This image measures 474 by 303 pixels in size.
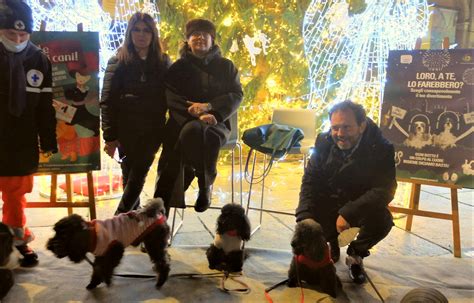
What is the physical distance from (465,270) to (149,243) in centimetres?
205

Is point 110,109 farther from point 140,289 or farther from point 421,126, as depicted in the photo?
point 421,126

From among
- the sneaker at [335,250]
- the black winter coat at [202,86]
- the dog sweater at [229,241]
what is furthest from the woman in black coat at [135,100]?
the sneaker at [335,250]

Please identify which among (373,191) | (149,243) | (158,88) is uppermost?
(158,88)

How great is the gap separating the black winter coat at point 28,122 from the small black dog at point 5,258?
1.43ft

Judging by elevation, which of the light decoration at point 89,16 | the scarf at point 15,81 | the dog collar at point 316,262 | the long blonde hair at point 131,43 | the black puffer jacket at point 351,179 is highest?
the light decoration at point 89,16

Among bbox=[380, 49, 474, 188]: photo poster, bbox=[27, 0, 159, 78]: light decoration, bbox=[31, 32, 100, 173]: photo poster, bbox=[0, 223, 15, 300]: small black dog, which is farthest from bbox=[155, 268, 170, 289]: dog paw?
bbox=[27, 0, 159, 78]: light decoration

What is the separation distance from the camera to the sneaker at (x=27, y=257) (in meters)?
2.42

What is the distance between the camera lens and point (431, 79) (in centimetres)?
286

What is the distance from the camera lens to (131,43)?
2600mm

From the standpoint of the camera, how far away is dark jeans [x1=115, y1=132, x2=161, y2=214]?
2625mm

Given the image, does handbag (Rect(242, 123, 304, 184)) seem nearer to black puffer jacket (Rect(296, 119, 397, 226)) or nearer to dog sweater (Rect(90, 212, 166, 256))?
black puffer jacket (Rect(296, 119, 397, 226))

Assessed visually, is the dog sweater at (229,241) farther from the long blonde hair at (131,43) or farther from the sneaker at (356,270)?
the long blonde hair at (131,43)

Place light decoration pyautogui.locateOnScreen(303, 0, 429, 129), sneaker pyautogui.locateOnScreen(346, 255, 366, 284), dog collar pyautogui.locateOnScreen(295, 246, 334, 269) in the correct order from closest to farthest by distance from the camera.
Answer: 1. dog collar pyautogui.locateOnScreen(295, 246, 334, 269)
2. sneaker pyautogui.locateOnScreen(346, 255, 366, 284)
3. light decoration pyautogui.locateOnScreen(303, 0, 429, 129)

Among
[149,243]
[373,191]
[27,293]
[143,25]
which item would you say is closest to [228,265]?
[149,243]
